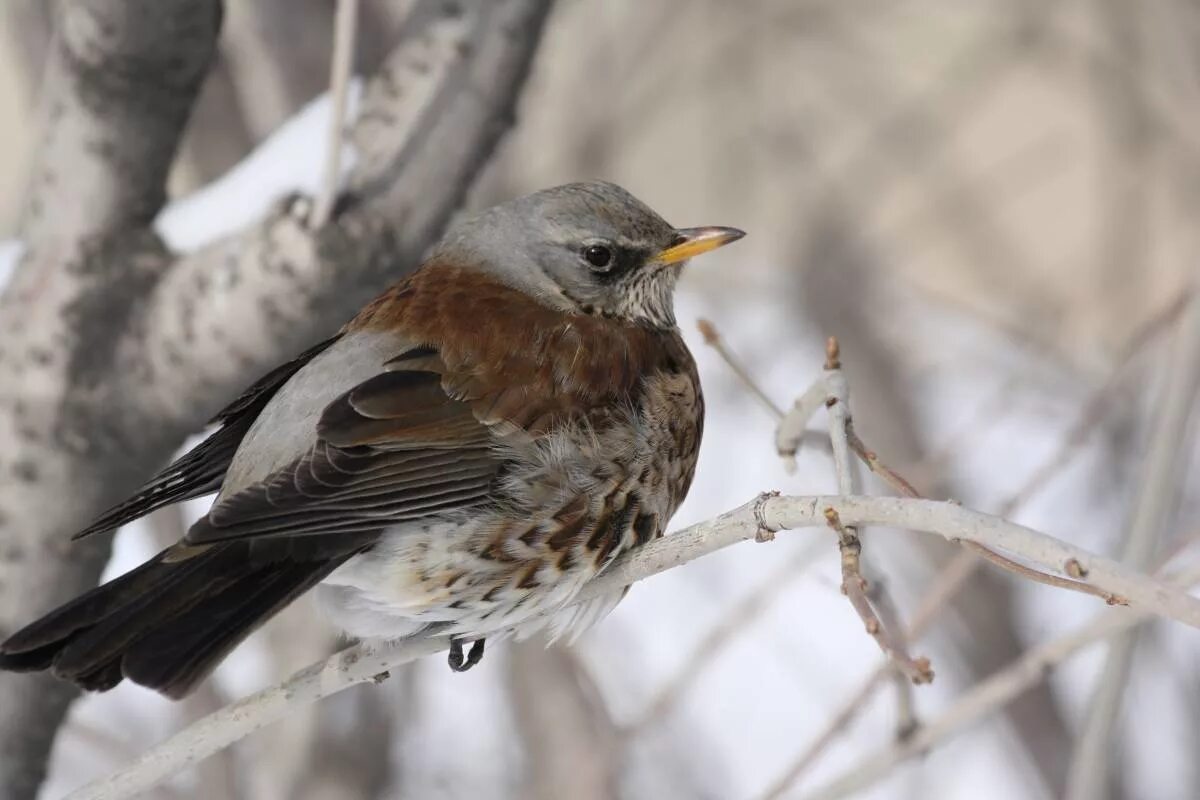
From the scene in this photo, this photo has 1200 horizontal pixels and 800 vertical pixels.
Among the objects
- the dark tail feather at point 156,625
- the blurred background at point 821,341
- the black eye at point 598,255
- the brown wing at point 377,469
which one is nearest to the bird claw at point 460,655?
the brown wing at point 377,469

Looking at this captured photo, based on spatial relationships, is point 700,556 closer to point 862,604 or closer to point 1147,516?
point 862,604

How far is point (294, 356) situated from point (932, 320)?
4.22 metres

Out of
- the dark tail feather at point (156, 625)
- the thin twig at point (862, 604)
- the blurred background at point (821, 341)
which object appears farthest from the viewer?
the blurred background at point (821, 341)

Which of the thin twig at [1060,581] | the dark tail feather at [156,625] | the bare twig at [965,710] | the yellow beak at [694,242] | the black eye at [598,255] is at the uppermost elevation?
the black eye at [598,255]

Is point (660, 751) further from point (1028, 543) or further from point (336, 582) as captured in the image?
point (1028, 543)

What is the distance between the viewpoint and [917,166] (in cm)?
696

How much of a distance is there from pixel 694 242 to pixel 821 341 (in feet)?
9.39

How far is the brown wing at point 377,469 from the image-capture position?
2178 mm

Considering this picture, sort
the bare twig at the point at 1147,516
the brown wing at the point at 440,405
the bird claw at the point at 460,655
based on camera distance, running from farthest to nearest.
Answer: the bird claw at the point at 460,655 → the bare twig at the point at 1147,516 → the brown wing at the point at 440,405

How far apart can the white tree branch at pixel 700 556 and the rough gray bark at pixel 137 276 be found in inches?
30.4

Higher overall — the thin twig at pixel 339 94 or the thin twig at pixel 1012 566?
the thin twig at pixel 339 94

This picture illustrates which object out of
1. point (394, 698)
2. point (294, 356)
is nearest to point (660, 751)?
point (394, 698)

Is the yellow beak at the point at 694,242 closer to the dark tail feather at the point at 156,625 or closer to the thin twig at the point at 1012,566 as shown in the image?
the thin twig at the point at 1012,566

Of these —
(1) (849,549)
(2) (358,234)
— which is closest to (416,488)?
(2) (358,234)
